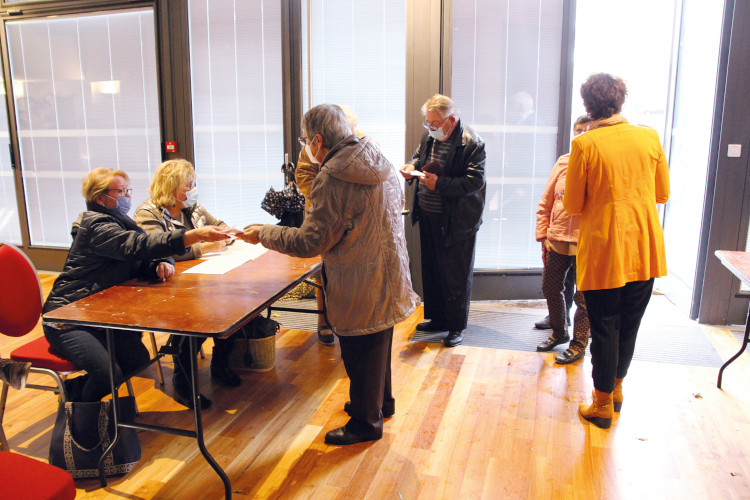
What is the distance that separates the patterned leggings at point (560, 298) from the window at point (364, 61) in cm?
168

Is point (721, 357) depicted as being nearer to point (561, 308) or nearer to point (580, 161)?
point (561, 308)

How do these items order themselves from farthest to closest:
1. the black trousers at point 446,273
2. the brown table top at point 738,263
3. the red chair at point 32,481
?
the black trousers at point 446,273
the brown table top at point 738,263
the red chair at point 32,481

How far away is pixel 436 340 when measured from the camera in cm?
372

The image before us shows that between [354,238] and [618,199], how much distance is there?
3.57ft

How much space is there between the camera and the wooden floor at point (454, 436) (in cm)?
220

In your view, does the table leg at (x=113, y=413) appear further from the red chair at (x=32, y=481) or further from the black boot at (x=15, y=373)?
the red chair at (x=32, y=481)

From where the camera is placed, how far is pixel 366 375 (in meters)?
Result: 2.34

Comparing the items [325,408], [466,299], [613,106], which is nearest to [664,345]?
[466,299]

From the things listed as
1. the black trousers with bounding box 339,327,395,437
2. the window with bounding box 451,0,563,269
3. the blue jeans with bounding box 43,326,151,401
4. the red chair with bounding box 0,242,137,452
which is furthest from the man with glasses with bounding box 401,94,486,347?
the red chair with bounding box 0,242,137,452

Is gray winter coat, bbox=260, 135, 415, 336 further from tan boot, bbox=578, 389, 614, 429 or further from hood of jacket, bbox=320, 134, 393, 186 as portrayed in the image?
tan boot, bbox=578, 389, 614, 429

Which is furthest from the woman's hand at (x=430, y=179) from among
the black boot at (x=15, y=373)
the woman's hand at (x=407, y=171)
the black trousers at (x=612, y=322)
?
the black boot at (x=15, y=373)

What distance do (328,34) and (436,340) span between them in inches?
101

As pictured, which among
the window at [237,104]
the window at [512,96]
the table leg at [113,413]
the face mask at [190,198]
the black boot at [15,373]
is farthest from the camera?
the window at [237,104]

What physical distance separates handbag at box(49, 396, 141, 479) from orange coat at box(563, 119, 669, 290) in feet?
6.63
